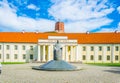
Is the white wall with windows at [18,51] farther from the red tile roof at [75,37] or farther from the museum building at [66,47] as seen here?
the red tile roof at [75,37]

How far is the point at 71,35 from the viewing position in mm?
71750

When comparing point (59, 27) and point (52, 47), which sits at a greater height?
point (59, 27)

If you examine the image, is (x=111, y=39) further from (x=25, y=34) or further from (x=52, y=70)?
(x=52, y=70)

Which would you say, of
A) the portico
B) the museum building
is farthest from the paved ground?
the museum building

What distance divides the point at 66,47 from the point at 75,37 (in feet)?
19.1

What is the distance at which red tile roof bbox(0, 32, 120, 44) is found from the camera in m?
68.0

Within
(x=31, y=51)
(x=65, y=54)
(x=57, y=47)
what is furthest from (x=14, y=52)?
(x=57, y=47)

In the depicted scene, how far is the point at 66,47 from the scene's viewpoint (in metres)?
66.1

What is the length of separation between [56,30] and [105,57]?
32688 mm

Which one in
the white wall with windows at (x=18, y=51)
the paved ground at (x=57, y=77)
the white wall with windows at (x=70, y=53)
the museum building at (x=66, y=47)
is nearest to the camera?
the paved ground at (x=57, y=77)

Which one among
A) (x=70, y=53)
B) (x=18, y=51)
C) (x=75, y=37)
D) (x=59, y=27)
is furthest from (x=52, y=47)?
(x=59, y=27)

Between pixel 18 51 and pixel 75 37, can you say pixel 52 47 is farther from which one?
pixel 18 51

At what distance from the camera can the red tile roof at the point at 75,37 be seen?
6800 centimetres

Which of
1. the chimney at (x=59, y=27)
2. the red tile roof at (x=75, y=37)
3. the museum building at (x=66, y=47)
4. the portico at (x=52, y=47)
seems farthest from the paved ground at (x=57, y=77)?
the chimney at (x=59, y=27)
